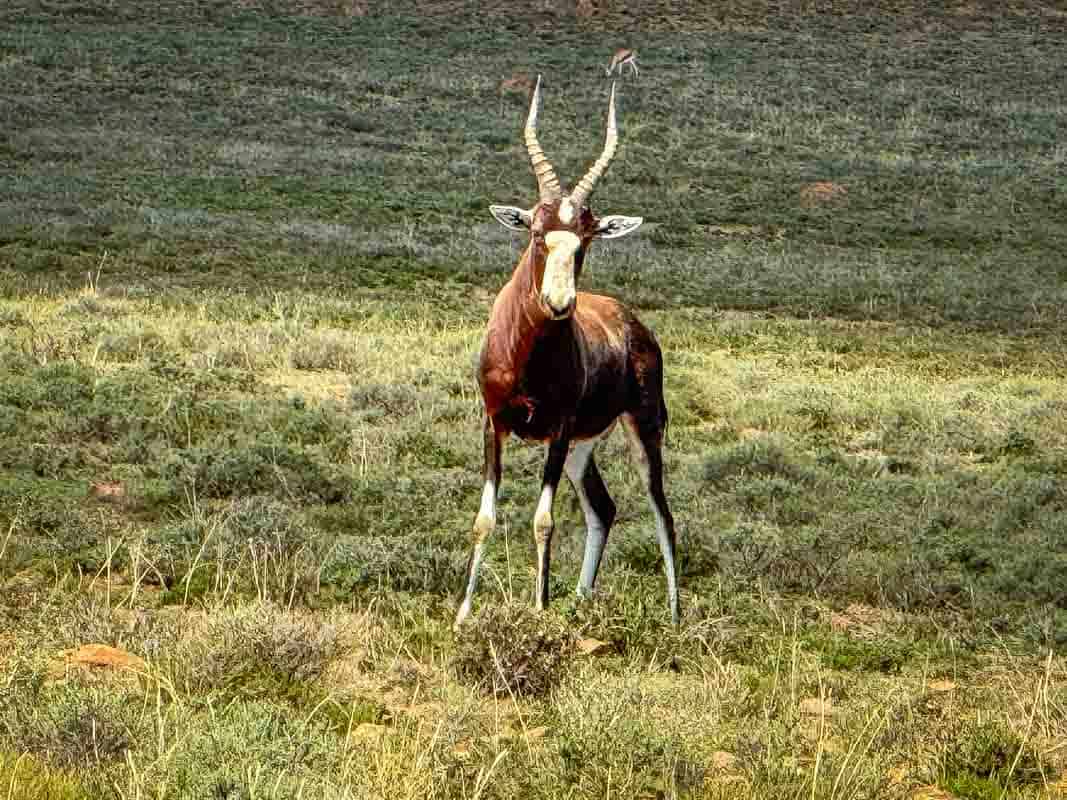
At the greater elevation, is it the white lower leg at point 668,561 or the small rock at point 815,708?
the small rock at point 815,708

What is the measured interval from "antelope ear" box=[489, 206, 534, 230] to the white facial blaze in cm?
39

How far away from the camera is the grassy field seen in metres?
5.27

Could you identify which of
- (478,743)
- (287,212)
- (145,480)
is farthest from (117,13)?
(478,743)

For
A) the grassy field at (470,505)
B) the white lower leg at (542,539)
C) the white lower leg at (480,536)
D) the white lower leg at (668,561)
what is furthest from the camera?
the white lower leg at (668,561)

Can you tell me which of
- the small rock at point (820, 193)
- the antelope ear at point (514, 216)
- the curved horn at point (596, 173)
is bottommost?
the small rock at point (820, 193)

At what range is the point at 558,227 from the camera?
7.16 m

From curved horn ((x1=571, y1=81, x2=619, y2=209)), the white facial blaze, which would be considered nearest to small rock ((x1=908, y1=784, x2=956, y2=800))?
the white facial blaze

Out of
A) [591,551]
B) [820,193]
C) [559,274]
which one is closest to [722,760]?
[559,274]

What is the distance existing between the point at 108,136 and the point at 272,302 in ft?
77.3

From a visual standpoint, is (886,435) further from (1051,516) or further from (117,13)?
(117,13)

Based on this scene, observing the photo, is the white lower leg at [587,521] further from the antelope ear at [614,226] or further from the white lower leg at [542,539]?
the antelope ear at [614,226]

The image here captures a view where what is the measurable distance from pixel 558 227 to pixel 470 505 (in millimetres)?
4128

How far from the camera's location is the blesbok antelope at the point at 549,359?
717 centimetres

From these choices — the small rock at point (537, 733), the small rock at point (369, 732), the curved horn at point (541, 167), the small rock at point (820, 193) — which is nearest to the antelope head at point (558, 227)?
the curved horn at point (541, 167)
